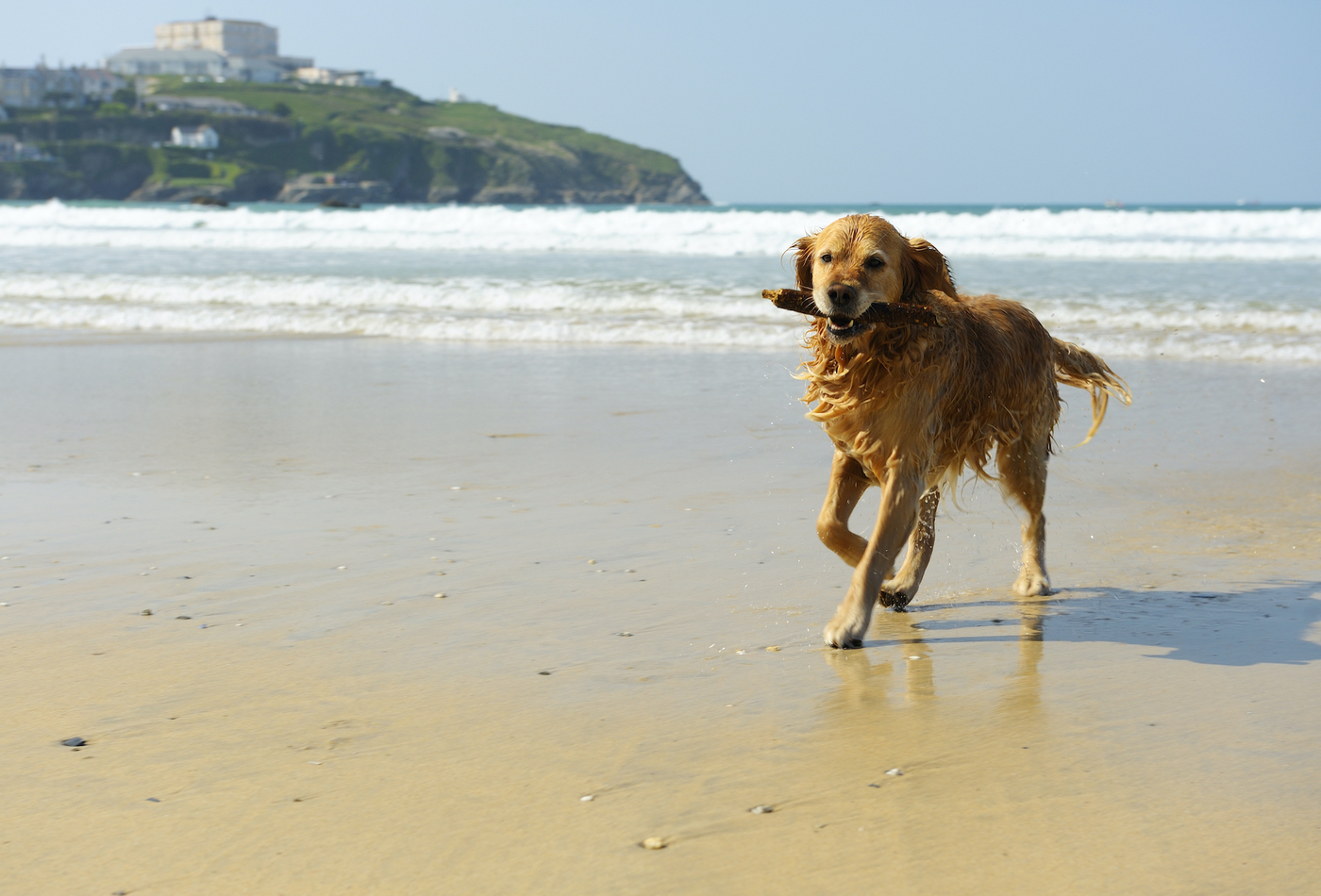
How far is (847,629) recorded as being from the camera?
360cm

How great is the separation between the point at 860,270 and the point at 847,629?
1.11 m

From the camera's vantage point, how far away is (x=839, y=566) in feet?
14.7

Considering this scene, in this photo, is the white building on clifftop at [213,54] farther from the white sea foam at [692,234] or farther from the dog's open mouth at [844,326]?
the dog's open mouth at [844,326]

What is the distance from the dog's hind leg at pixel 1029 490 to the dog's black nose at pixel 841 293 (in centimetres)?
123

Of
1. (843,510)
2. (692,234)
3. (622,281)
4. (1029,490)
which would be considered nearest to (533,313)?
(622,281)

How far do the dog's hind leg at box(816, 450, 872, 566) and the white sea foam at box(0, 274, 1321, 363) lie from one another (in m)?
7.20

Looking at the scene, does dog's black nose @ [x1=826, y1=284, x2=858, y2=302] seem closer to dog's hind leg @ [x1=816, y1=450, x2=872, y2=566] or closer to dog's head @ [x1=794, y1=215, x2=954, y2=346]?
dog's head @ [x1=794, y1=215, x2=954, y2=346]

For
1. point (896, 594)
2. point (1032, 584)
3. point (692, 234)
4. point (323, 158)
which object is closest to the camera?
point (896, 594)

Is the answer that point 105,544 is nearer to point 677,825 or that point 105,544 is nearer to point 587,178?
point 677,825

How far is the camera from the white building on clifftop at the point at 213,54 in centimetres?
17512

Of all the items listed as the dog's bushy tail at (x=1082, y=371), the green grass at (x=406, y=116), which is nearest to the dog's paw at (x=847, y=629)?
the dog's bushy tail at (x=1082, y=371)

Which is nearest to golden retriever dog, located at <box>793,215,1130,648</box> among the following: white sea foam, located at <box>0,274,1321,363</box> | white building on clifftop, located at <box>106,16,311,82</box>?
white sea foam, located at <box>0,274,1321,363</box>

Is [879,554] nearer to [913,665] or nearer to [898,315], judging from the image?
[913,665]

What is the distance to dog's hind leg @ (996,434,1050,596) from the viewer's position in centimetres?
426
